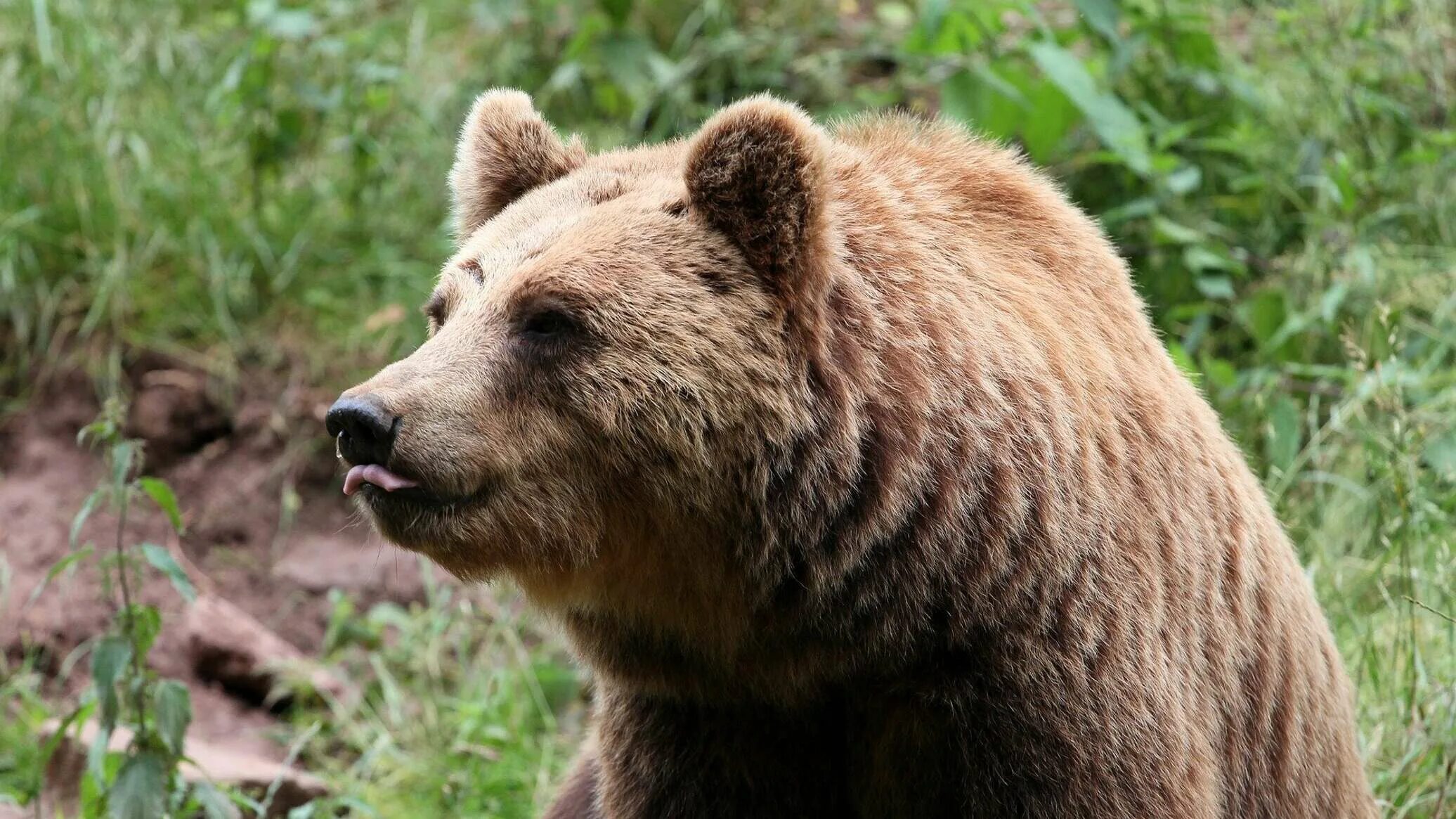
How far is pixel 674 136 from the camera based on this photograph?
5.56 m

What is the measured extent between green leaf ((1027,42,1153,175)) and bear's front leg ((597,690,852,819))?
324 cm

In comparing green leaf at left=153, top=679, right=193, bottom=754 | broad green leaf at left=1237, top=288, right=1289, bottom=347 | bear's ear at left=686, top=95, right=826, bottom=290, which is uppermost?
bear's ear at left=686, top=95, right=826, bottom=290

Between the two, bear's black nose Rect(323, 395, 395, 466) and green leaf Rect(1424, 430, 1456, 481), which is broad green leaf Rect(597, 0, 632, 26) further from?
bear's black nose Rect(323, 395, 395, 466)

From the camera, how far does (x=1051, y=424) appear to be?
320 centimetres

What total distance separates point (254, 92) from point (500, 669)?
122 inches

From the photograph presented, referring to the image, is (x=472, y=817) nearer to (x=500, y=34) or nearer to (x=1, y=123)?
(x=1, y=123)

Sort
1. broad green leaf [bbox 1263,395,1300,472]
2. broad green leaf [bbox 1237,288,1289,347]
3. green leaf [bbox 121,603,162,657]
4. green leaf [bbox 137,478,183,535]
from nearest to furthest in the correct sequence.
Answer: green leaf [bbox 137,478,183,535] → green leaf [bbox 121,603,162,657] → broad green leaf [bbox 1263,395,1300,472] → broad green leaf [bbox 1237,288,1289,347]

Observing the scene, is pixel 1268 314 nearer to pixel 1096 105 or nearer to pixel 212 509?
pixel 1096 105

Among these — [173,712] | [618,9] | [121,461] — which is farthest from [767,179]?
[618,9]

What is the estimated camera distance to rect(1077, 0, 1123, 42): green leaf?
19.2 ft

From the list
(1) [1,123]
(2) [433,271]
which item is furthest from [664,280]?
(1) [1,123]

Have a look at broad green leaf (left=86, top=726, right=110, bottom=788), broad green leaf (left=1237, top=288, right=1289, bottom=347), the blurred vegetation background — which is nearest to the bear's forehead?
broad green leaf (left=86, top=726, right=110, bottom=788)

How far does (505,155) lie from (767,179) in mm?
805

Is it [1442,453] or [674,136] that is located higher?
[1442,453]
